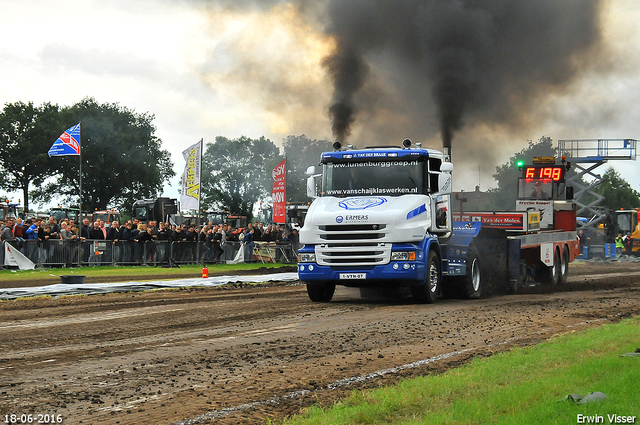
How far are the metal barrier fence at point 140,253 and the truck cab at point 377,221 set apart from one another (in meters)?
12.8

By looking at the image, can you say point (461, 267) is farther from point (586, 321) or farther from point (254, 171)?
point (254, 171)

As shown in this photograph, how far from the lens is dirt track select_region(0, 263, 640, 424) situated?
21.2ft

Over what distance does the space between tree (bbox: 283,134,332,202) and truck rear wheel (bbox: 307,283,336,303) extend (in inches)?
2272

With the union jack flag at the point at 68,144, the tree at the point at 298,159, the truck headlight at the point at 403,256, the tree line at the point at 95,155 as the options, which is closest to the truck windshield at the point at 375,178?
the truck headlight at the point at 403,256

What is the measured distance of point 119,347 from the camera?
9.46 meters

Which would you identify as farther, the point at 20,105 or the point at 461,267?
the point at 20,105

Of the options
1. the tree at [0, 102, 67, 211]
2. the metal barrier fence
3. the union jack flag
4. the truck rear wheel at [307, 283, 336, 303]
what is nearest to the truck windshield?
the truck rear wheel at [307, 283, 336, 303]

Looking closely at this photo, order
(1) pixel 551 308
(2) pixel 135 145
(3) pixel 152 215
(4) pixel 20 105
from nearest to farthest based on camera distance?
(1) pixel 551 308, (3) pixel 152 215, (4) pixel 20 105, (2) pixel 135 145

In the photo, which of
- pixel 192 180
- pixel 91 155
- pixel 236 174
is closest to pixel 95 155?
pixel 91 155

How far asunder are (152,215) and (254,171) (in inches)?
2787

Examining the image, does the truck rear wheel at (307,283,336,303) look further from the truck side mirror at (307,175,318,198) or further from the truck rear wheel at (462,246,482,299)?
the truck rear wheel at (462,246,482,299)

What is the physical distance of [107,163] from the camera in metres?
76.2

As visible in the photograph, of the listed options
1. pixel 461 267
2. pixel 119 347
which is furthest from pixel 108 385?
pixel 461 267

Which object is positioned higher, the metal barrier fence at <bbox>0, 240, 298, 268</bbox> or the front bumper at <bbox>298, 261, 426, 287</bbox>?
the metal barrier fence at <bbox>0, 240, 298, 268</bbox>
